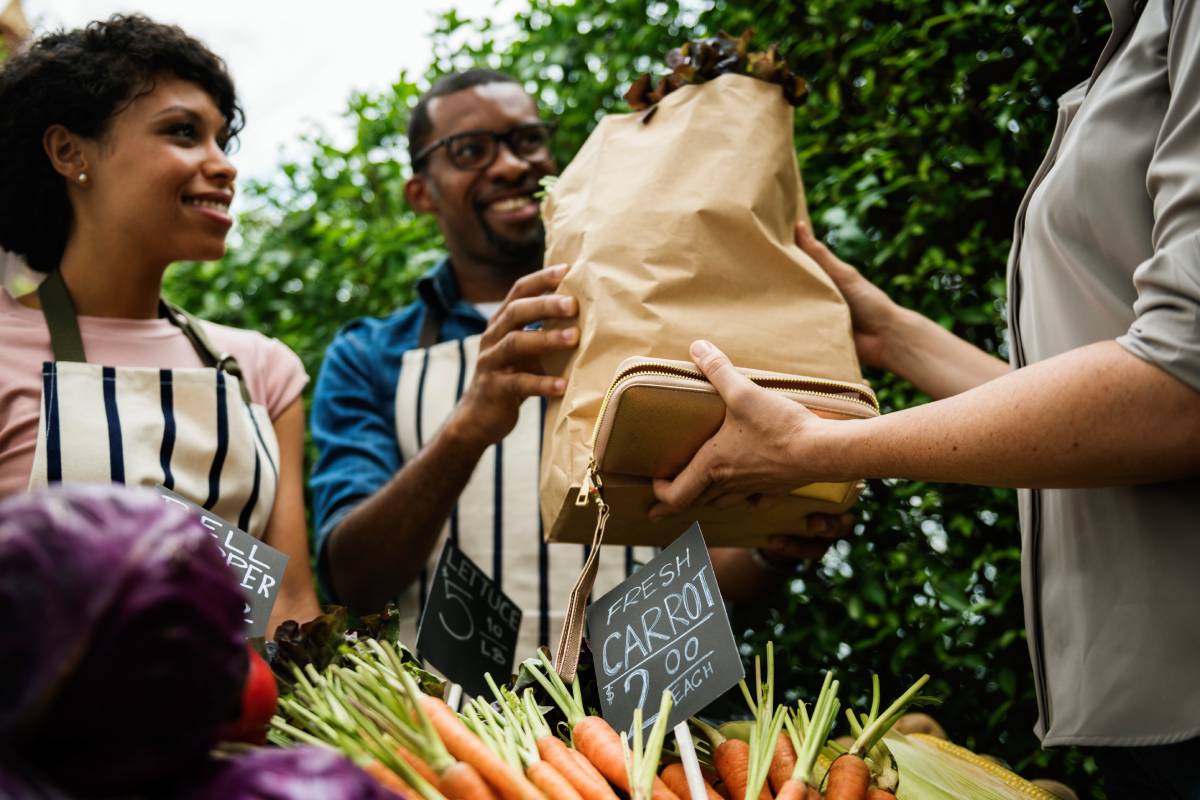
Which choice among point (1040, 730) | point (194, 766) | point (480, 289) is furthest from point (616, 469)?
point (480, 289)

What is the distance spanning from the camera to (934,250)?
2061 mm

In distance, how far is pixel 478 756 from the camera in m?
1.06

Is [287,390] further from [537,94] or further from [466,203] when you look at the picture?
[537,94]

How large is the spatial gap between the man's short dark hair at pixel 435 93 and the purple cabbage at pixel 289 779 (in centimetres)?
214

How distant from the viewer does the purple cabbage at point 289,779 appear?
0.65 m

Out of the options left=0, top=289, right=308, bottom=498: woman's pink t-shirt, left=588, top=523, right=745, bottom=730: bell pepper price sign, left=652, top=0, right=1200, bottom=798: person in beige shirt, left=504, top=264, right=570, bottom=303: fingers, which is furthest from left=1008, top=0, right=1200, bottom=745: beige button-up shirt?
left=0, top=289, right=308, bottom=498: woman's pink t-shirt

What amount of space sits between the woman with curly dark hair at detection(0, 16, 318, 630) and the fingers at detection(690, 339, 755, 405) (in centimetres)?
89

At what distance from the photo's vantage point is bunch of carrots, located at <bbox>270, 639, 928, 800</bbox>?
102cm

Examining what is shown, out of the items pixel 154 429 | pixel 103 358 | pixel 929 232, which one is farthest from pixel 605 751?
pixel 929 232

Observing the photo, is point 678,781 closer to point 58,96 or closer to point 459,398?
point 459,398

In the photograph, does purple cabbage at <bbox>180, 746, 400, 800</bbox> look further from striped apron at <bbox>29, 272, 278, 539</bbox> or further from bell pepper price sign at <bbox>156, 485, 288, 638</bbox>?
striped apron at <bbox>29, 272, 278, 539</bbox>

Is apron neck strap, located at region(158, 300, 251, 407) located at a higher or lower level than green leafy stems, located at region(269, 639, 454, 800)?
higher

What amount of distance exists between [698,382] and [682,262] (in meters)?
0.23

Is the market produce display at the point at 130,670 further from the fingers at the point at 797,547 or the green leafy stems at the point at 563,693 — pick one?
the fingers at the point at 797,547
